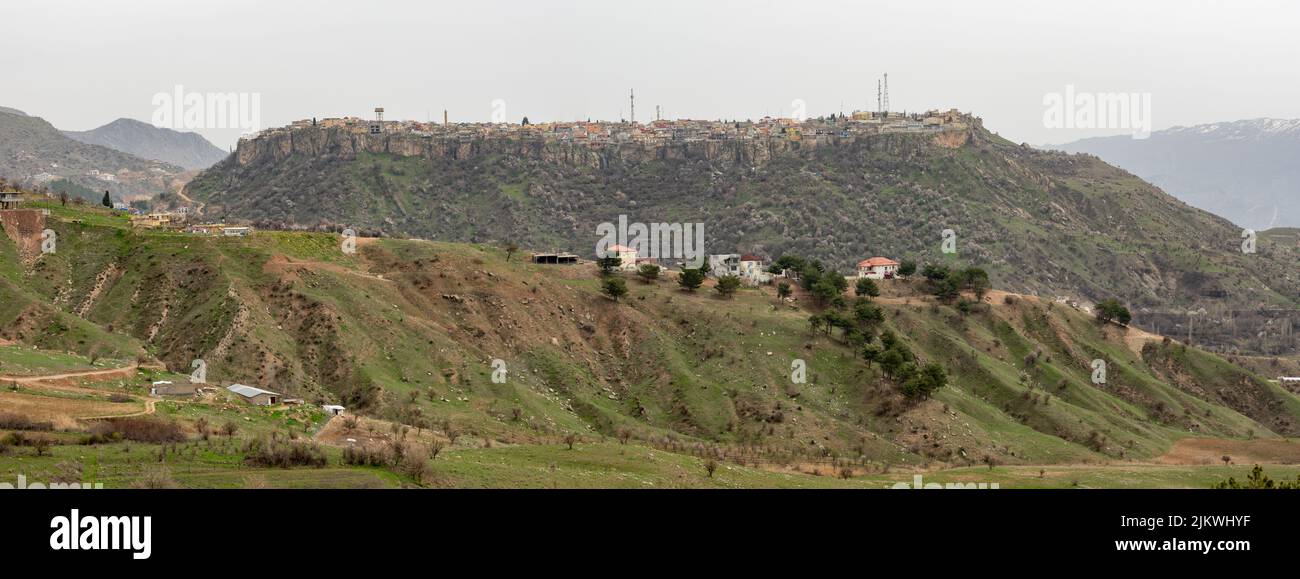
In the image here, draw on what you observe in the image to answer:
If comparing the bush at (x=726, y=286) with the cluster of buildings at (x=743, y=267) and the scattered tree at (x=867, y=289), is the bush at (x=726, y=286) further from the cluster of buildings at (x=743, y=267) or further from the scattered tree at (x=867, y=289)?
the scattered tree at (x=867, y=289)

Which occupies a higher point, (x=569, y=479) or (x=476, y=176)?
(x=476, y=176)

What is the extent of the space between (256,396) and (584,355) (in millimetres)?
28133

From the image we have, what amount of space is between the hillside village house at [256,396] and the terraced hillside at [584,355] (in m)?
6.49

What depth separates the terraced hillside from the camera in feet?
172

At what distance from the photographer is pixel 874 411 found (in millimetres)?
60062

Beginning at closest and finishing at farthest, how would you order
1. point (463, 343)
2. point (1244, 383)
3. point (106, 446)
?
point (106, 446), point (463, 343), point (1244, 383)

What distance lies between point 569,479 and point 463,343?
36553 mm

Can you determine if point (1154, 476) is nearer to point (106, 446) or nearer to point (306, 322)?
point (106, 446)

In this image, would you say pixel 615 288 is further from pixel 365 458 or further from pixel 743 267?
pixel 365 458

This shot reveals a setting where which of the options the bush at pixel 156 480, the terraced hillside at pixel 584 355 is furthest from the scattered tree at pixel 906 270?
the bush at pixel 156 480

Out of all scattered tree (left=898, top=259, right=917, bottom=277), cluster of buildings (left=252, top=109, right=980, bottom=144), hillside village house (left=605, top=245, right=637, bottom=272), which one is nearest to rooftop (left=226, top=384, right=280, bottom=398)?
hillside village house (left=605, top=245, right=637, bottom=272)

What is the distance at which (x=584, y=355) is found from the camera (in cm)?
6594

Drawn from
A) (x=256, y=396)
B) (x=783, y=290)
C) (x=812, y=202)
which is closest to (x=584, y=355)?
(x=783, y=290)
